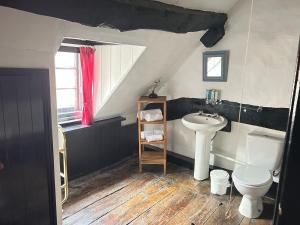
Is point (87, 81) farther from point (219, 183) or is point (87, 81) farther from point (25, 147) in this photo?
point (219, 183)

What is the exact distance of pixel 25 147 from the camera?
1.77 metres

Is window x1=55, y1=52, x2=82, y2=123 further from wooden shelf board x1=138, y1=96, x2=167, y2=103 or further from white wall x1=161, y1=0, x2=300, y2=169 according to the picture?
white wall x1=161, y1=0, x2=300, y2=169

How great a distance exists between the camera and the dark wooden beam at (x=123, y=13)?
1.36m

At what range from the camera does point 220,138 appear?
3.20 meters

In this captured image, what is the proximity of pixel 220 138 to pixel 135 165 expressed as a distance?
4.41 ft

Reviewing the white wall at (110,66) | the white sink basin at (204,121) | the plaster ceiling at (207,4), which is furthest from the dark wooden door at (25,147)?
the white sink basin at (204,121)

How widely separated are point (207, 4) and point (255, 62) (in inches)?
35.9

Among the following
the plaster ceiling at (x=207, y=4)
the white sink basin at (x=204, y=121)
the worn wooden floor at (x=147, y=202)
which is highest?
the plaster ceiling at (x=207, y=4)

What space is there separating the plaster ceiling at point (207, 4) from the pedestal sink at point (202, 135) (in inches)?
51.5

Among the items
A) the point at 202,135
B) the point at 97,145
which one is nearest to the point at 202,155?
the point at 202,135

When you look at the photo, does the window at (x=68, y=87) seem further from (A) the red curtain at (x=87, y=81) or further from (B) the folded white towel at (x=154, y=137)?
(B) the folded white towel at (x=154, y=137)

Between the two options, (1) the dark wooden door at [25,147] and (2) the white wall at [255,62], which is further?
(2) the white wall at [255,62]

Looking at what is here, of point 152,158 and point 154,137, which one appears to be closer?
point 154,137

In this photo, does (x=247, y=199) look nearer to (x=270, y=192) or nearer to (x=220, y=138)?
(x=270, y=192)
